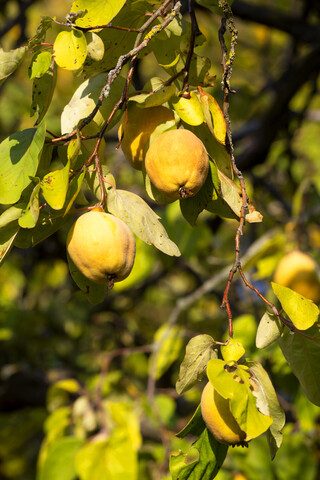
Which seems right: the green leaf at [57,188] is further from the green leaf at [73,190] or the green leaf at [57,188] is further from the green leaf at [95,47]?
the green leaf at [95,47]

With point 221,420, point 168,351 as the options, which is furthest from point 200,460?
point 168,351

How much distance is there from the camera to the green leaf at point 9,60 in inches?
31.2

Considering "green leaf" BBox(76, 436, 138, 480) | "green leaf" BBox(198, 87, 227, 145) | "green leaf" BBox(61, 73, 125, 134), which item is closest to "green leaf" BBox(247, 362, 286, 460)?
"green leaf" BBox(198, 87, 227, 145)

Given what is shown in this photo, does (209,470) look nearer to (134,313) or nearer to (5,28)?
(5,28)

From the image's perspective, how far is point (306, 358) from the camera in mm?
852

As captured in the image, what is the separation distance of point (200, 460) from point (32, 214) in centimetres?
42

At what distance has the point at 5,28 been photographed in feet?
7.48

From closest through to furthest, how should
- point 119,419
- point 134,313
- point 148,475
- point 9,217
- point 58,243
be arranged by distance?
point 9,217
point 119,419
point 148,475
point 58,243
point 134,313

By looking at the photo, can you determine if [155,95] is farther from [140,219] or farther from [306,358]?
[306,358]

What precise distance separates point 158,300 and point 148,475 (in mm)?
1700

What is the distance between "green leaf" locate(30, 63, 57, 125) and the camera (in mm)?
836

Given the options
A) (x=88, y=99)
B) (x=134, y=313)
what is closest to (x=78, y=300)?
(x=134, y=313)

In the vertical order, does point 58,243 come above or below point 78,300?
above

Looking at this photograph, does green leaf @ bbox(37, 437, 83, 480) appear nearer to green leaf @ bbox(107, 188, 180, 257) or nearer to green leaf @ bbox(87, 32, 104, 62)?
green leaf @ bbox(107, 188, 180, 257)
